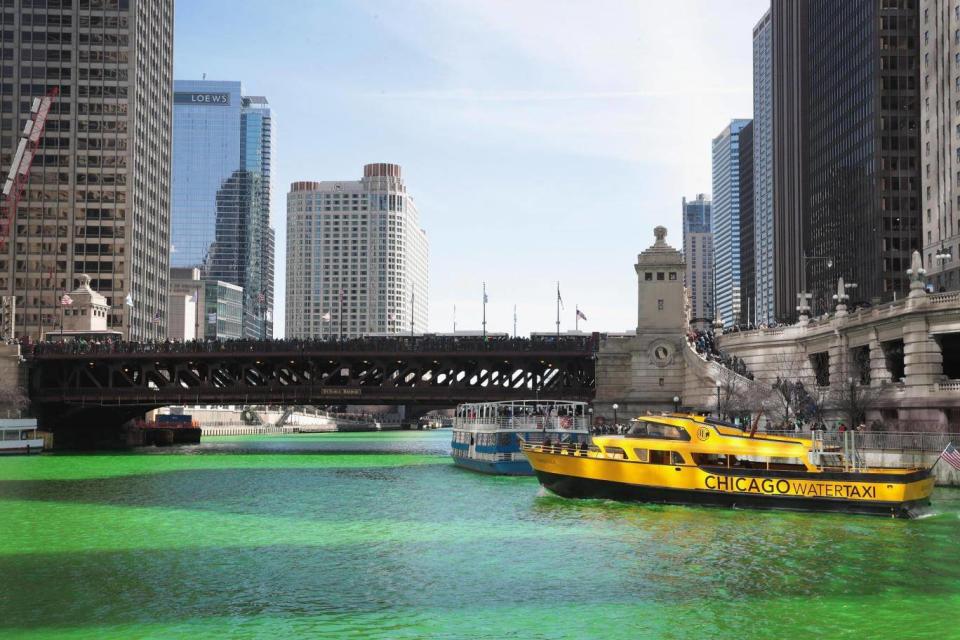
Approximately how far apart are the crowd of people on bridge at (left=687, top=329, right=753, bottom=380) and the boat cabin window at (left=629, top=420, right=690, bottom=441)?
35072 mm

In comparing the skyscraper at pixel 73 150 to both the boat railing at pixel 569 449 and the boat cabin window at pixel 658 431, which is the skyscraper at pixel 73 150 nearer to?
the boat railing at pixel 569 449

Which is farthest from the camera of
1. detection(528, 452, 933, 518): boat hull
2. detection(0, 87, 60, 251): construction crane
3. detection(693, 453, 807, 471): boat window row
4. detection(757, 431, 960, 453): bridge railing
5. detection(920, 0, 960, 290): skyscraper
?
detection(0, 87, 60, 251): construction crane

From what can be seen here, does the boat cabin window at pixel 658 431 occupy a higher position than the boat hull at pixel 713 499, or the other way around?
the boat cabin window at pixel 658 431

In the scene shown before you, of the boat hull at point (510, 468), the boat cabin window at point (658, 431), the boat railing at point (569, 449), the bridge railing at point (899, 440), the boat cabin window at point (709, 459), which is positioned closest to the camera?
the boat cabin window at point (709, 459)

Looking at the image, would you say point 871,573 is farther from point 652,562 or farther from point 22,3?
point 22,3

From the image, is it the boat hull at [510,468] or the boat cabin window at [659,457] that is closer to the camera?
the boat cabin window at [659,457]

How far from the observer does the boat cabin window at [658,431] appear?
169ft

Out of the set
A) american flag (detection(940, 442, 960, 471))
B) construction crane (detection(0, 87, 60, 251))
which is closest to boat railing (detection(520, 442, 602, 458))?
american flag (detection(940, 442, 960, 471))

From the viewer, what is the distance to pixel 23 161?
554 feet

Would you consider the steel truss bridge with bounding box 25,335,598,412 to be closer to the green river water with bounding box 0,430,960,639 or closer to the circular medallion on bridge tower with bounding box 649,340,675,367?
the circular medallion on bridge tower with bounding box 649,340,675,367

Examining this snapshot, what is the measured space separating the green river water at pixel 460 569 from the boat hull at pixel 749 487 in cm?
74

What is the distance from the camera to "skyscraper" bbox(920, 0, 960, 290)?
120562 mm

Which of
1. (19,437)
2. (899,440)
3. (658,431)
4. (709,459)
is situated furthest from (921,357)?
(19,437)

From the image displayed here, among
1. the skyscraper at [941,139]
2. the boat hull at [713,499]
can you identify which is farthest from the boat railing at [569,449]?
the skyscraper at [941,139]
